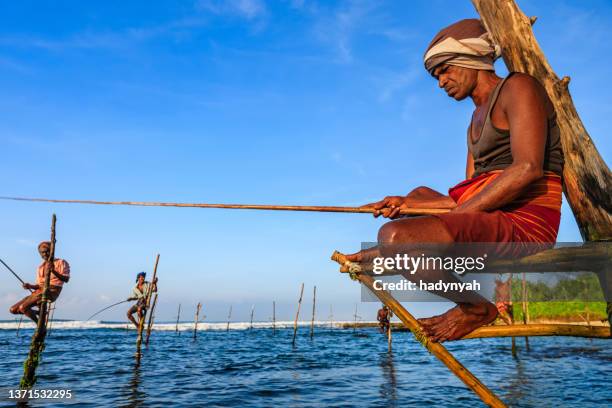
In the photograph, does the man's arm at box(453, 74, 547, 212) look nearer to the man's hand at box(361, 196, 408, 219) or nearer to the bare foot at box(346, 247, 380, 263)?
the bare foot at box(346, 247, 380, 263)

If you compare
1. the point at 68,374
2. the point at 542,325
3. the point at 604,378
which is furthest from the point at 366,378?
the point at 542,325

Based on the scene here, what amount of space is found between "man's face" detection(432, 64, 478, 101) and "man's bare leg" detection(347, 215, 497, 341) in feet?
2.75

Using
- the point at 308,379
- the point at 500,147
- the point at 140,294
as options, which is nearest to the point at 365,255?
the point at 500,147

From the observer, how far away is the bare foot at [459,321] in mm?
2256

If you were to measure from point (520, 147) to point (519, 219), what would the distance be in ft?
1.11

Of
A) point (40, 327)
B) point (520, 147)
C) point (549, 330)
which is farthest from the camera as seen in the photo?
point (40, 327)

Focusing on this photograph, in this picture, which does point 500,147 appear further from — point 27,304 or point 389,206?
point 27,304

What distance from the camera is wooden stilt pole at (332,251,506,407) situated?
7.15ft

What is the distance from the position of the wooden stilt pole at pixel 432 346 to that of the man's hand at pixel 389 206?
0.36 metres

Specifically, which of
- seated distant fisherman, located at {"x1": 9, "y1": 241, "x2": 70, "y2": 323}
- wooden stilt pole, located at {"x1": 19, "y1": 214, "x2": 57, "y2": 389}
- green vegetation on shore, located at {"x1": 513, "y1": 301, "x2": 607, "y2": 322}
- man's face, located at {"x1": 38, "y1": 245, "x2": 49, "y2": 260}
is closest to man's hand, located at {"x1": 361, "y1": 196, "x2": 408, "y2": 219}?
wooden stilt pole, located at {"x1": 19, "y1": 214, "x2": 57, "y2": 389}

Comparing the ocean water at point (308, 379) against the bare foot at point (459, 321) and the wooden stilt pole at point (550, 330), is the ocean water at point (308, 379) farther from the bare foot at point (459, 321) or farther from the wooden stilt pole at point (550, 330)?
the bare foot at point (459, 321)

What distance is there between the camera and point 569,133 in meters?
2.84

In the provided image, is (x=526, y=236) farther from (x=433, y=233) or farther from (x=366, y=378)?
(x=366, y=378)

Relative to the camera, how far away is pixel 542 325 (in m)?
2.99
